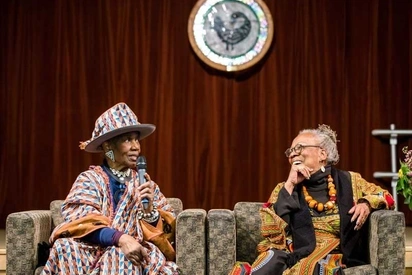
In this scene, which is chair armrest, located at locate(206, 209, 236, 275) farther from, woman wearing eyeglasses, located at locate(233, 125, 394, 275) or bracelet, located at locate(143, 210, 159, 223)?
bracelet, located at locate(143, 210, 159, 223)

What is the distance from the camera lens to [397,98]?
5.82 metres

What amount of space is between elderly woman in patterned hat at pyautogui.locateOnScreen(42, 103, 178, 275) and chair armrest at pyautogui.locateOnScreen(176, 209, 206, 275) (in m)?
0.06

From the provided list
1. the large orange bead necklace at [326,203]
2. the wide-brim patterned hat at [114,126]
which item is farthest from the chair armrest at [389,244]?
the wide-brim patterned hat at [114,126]

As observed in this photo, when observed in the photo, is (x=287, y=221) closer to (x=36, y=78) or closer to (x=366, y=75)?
(x=366, y=75)

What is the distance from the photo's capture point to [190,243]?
12.0 feet

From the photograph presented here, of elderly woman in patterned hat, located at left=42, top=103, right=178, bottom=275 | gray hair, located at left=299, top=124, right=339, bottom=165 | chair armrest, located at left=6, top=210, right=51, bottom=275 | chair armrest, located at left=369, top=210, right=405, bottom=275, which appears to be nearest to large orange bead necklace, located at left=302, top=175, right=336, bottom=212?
gray hair, located at left=299, top=124, right=339, bottom=165

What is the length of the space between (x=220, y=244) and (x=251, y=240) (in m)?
0.37

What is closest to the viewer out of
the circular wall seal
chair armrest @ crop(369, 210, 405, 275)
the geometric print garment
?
the geometric print garment

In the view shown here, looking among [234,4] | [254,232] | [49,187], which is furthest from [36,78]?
[254,232]

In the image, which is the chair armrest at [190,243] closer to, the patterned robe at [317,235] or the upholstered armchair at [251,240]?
the upholstered armchair at [251,240]

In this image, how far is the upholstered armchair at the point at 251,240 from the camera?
11.6ft

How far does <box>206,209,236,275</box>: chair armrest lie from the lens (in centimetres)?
369

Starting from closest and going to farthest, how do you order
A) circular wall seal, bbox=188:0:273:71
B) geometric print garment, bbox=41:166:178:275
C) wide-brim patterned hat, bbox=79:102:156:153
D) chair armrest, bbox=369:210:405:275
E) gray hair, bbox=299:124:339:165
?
1. geometric print garment, bbox=41:166:178:275
2. chair armrest, bbox=369:210:405:275
3. wide-brim patterned hat, bbox=79:102:156:153
4. gray hair, bbox=299:124:339:165
5. circular wall seal, bbox=188:0:273:71

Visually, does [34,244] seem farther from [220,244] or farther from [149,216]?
[220,244]
